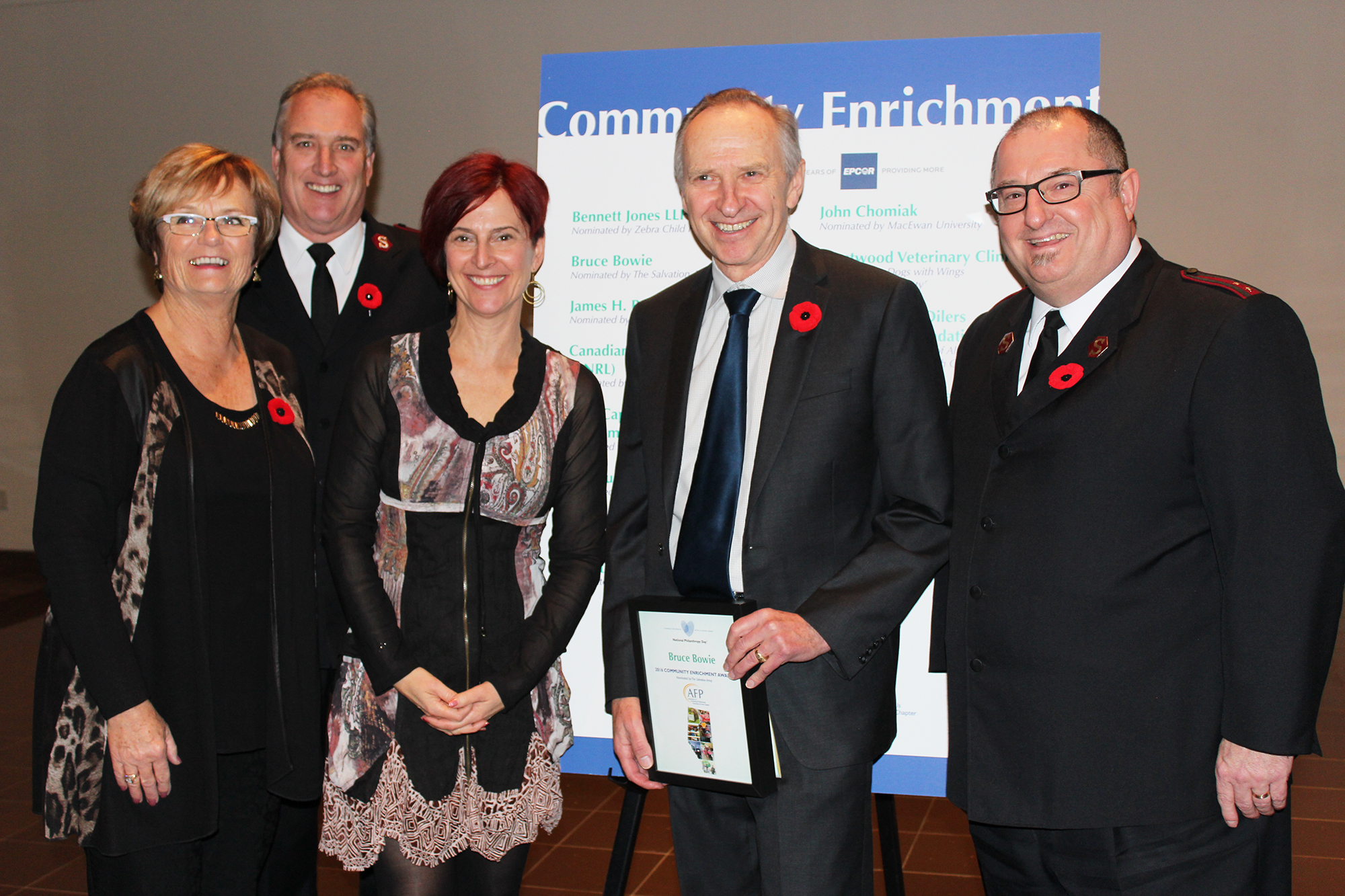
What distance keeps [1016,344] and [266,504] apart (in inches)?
65.6

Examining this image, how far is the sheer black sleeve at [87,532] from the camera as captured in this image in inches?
77.4

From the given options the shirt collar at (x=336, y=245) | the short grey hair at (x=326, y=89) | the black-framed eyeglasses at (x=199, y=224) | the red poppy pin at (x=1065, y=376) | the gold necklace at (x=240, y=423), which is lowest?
the gold necklace at (x=240, y=423)

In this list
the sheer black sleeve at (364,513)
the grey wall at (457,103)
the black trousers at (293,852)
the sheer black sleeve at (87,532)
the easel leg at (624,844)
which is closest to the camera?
the sheer black sleeve at (87,532)

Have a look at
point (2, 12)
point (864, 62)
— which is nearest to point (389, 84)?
point (2, 12)

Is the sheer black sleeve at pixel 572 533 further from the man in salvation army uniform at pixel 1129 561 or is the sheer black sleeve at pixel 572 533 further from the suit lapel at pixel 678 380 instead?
the man in salvation army uniform at pixel 1129 561

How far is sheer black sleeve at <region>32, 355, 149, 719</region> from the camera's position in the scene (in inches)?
77.4

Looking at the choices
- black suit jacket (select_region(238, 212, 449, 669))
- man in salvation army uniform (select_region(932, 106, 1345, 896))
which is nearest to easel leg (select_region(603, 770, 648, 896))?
man in salvation army uniform (select_region(932, 106, 1345, 896))

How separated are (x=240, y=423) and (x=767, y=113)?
4.41 ft

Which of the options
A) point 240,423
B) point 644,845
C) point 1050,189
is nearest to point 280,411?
point 240,423

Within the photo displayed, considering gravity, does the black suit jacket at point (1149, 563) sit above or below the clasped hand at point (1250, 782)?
above

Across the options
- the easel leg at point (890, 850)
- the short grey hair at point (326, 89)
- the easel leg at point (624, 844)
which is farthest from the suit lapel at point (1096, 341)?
the short grey hair at point (326, 89)

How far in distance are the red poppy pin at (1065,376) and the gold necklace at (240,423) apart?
5.58ft

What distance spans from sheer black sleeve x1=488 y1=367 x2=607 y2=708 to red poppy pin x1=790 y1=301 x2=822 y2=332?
1.78ft

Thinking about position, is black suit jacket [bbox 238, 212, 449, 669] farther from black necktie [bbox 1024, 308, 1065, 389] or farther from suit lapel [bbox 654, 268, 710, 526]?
black necktie [bbox 1024, 308, 1065, 389]
